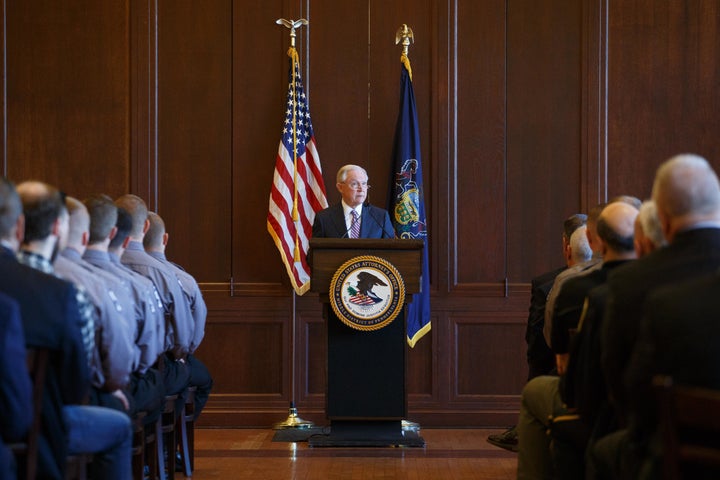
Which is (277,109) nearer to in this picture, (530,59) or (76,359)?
(530,59)

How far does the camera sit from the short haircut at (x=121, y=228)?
16.1ft

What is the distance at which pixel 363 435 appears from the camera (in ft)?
22.8

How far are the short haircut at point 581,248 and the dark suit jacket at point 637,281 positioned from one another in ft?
7.10

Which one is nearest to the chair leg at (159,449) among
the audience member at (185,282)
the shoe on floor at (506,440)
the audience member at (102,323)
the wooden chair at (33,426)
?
the audience member at (185,282)

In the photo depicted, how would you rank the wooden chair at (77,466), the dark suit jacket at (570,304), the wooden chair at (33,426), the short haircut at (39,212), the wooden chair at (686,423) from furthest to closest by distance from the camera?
the dark suit jacket at (570,304), the wooden chair at (77,466), the short haircut at (39,212), the wooden chair at (33,426), the wooden chair at (686,423)

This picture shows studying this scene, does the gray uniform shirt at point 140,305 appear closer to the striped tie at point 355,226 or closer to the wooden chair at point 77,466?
the wooden chair at point 77,466

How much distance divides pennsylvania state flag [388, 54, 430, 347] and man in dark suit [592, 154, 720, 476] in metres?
4.52

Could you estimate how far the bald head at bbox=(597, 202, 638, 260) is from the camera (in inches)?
161

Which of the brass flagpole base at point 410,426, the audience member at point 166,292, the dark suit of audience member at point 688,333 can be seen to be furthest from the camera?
the brass flagpole base at point 410,426

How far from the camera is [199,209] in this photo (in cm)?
827

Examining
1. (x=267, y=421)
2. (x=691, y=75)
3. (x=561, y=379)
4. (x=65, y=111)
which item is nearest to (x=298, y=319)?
(x=267, y=421)

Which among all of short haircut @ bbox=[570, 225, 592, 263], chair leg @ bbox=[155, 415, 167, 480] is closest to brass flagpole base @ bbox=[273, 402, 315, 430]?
chair leg @ bbox=[155, 415, 167, 480]

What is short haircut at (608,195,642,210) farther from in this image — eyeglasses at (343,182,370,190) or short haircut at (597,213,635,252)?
eyeglasses at (343,182,370,190)

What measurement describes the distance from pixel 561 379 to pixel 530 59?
15.0 feet
